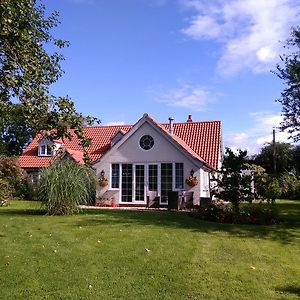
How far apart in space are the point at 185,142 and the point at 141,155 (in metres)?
4.69

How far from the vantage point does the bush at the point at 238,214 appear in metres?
15.1

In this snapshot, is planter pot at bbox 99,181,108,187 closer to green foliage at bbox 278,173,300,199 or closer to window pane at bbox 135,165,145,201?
window pane at bbox 135,165,145,201

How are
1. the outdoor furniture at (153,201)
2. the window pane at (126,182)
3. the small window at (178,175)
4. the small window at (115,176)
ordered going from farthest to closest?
the small window at (115,176) < the window pane at (126,182) < the small window at (178,175) < the outdoor furniture at (153,201)

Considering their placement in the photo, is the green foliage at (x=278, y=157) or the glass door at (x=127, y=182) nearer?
the glass door at (x=127, y=182)

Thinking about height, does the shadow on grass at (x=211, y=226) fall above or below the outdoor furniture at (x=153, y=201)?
below

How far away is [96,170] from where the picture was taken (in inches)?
1067

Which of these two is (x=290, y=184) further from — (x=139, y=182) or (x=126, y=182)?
(x=126, y=182)

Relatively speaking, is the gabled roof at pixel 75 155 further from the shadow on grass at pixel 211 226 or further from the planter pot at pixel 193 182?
the shadow on grass at pixel 211 226

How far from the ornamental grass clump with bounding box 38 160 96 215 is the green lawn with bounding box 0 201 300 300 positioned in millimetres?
3212

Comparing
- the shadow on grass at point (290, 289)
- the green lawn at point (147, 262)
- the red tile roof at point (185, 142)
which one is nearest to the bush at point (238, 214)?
the green lawn at point (147, 262)

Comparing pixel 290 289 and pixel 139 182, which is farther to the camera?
pixel 139 182

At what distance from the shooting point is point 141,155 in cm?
2650

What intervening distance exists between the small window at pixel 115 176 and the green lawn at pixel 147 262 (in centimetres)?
1322

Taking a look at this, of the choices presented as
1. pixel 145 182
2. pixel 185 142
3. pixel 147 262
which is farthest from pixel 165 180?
pixel 147 262
